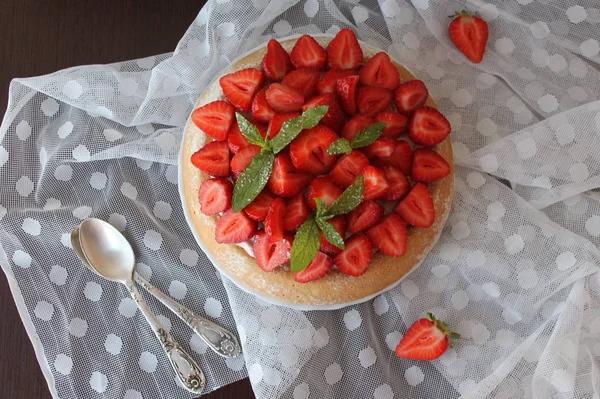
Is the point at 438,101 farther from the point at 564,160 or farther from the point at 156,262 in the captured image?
the point at 156,262

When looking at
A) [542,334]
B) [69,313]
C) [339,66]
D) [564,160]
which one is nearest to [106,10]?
[339,66]

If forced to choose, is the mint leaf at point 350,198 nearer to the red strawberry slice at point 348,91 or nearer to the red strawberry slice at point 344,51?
the red strawberry slice at point 348,91

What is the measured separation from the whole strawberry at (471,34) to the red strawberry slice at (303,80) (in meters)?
0.40

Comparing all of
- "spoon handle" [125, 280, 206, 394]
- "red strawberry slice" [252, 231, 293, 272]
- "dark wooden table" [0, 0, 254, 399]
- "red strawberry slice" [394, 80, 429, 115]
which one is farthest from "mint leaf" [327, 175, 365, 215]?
"dark wooden table" [0, 0, 254, 399]

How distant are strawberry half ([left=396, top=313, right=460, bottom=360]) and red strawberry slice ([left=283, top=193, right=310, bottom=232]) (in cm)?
39

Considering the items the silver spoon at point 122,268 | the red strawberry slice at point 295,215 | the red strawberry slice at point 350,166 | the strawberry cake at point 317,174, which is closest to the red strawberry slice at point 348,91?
the strawberry cake at point 317,174

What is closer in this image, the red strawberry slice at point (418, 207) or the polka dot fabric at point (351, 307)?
the red strawberry slice at point (418, 207)

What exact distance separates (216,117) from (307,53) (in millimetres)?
228

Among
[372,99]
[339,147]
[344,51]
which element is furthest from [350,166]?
[344,51]

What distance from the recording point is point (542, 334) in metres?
1.53

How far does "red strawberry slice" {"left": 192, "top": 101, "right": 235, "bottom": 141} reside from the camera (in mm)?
1396

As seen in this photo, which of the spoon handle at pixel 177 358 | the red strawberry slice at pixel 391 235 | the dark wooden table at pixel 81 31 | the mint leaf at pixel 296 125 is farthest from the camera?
the dark wooden table at pixel 81 31

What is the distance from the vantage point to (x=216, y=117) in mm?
1396

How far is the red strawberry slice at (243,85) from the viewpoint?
4.59ft
